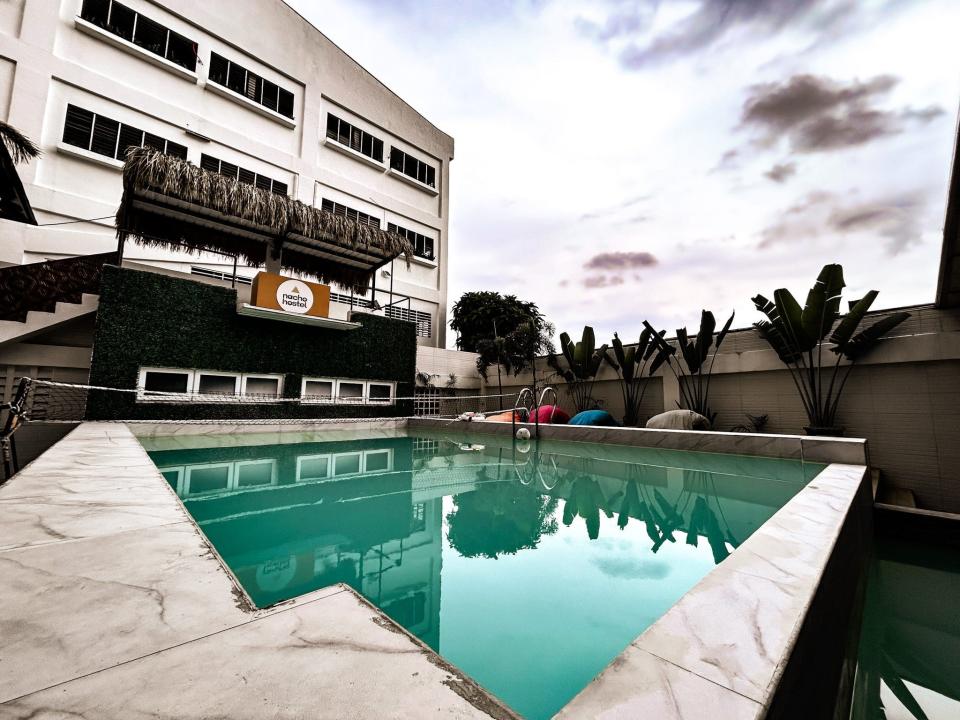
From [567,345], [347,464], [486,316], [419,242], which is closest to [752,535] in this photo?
[347,464]

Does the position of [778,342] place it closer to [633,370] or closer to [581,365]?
[633,370]

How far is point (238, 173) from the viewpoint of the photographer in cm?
1479

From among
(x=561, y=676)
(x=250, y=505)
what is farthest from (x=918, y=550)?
(x=250, y=505)

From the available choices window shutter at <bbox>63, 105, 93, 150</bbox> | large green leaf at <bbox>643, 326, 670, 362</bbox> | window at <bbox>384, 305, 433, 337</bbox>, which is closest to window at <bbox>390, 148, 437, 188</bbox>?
window at <bbox>384, 305, 433, 337</bbox>

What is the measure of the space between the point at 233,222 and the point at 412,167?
1209 centimetres

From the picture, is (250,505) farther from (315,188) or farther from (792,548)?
(315,188)

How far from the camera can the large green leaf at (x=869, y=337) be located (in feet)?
28.0

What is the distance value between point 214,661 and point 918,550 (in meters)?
6.43

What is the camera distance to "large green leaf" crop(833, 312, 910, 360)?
855 cm

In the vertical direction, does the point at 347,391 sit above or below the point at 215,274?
below

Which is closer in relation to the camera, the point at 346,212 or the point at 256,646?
the point at 256,646

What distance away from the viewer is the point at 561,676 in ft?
5.11

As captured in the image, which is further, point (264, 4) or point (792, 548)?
point (264, 4)

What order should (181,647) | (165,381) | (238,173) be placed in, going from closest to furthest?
(181,647), (165,381), (238,173)
